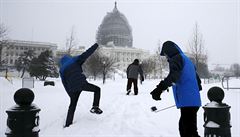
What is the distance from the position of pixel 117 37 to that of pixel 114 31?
3127mm

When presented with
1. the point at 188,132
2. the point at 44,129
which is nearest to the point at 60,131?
the point at 44,129

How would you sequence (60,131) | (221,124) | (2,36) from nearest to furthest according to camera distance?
(221,124), (60,131), (2,36)

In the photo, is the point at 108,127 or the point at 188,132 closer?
→ the point at 188,132

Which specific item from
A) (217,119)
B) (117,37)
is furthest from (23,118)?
(117,37)

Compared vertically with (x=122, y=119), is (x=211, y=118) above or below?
above

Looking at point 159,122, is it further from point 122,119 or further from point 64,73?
point 64,73

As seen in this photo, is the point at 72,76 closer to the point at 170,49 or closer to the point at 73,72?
the point at 73,72

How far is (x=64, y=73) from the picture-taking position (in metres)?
5.14

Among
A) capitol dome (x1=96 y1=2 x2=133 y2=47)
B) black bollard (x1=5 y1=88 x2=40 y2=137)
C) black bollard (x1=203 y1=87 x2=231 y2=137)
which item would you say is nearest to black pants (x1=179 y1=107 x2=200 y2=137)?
black bollard (x1=203 y1=87 x2=231 y2=137)

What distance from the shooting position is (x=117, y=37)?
111250mm

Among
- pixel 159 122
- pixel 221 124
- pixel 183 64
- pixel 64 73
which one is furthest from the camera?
pixel 159 122

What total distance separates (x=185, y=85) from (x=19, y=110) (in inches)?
89.3

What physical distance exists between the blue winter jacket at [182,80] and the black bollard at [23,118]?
1831 mm

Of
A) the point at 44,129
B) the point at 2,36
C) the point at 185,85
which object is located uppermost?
the point at 2,36
